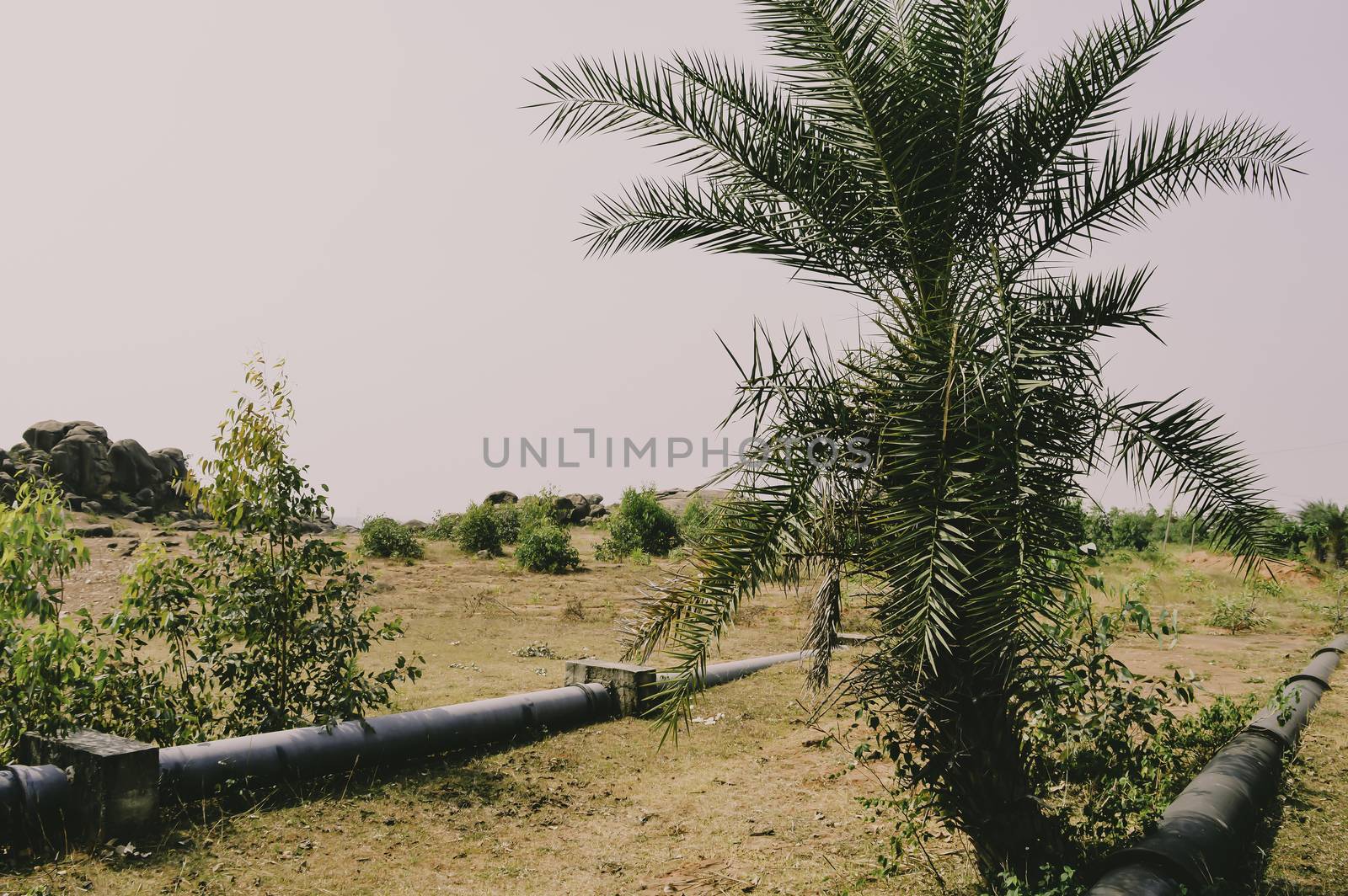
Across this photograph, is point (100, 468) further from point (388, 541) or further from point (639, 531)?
point (639, 531)

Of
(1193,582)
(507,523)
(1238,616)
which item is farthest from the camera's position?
(507,523)

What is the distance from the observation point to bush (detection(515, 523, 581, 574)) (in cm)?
2156

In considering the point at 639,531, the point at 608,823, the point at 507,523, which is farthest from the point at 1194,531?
the point at 507,523

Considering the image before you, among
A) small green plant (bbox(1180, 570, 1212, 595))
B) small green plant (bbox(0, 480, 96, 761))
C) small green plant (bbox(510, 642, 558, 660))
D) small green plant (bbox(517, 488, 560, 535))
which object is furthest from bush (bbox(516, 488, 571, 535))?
small green plant (bbox(0, 480, 96, 761))

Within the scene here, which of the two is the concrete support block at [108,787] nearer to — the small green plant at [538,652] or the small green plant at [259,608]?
the small green plant at [259,608]

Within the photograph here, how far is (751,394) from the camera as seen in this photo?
13.6 ft

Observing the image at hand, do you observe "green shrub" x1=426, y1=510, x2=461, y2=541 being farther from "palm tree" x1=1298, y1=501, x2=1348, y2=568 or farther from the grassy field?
"palm tree" x1=1298, y1=501, x2=1348, y2=568

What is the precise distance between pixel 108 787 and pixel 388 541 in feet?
60.2

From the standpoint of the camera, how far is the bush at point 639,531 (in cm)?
2567

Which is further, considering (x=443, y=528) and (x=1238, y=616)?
(x=443, y=528)

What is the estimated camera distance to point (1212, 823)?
14.5 feet

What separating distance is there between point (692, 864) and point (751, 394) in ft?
9.43

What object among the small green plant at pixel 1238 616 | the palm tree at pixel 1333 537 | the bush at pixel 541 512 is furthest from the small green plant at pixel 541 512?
the palm tree at pixel 1333 537

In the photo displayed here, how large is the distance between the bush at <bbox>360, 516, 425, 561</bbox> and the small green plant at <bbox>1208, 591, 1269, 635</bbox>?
57.6ft
